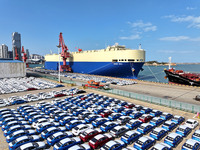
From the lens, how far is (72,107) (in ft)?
84.6

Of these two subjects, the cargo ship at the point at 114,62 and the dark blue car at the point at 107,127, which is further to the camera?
the cargo ship at the point at 114,62

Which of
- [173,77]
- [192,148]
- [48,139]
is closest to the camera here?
[192,148]

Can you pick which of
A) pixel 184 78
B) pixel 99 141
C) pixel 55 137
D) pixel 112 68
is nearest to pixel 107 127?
pixel 99 141

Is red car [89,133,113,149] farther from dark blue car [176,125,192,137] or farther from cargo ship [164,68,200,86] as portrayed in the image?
cargo ship [164,68,200,86]

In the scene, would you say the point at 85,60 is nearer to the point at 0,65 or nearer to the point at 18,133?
the point at 0,65

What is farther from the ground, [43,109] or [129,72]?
[129,72]

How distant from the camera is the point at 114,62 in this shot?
245 ft

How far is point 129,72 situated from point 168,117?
5307cm

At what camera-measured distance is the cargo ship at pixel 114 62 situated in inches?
2800

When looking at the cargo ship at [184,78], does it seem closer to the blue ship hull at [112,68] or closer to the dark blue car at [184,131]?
the blue ship hull at [112,68]

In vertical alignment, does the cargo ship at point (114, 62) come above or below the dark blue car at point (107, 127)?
above

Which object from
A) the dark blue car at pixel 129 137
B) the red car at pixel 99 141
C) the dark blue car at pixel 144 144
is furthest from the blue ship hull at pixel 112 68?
the red car at pixel 99 141

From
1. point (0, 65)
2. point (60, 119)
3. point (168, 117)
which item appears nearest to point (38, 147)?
point (60, 119)

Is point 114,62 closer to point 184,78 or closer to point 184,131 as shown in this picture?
point 184,78
